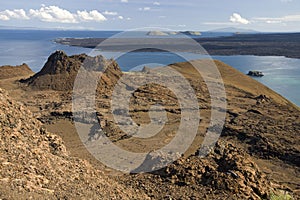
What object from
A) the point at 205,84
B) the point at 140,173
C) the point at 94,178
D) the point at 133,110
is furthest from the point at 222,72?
the point at 94,178

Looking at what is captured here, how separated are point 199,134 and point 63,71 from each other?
47.9ft

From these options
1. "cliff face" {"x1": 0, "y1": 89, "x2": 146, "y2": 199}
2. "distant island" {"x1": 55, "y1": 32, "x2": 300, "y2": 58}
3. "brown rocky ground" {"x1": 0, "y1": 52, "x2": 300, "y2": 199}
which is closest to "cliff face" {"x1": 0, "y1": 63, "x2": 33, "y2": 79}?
"brown rocky ground" {"x1": 0, "y1": 52, "x2": 300, "y2": 199}

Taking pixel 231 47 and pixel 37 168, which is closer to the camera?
pixel 37 168

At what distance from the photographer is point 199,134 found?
20.2m

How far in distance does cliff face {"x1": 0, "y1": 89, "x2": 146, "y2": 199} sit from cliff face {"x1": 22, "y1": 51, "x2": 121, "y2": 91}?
62.2 ft

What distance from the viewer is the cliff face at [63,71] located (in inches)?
1112

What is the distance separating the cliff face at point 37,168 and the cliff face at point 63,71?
18.9 m

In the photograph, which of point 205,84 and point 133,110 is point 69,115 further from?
point 205,84

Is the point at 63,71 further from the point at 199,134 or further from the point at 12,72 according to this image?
the point at 199,134

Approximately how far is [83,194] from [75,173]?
1077 mm

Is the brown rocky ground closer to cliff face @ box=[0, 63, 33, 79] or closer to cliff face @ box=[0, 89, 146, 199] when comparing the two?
cliff face @ box=[0, 89, 146, 199]

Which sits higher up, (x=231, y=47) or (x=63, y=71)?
(x=231, y=47)

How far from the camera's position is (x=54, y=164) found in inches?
315

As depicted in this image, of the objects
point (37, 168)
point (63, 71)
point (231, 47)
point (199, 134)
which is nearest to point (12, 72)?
point (63, 71)
